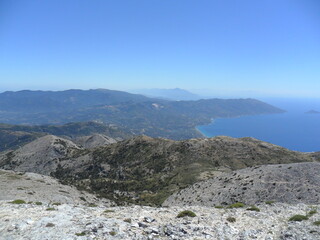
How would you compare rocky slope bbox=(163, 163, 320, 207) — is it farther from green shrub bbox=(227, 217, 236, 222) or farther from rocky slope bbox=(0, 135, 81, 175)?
rocky slope bbox=(0, 135, 81, 175)

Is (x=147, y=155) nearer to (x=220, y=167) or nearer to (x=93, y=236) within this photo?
(x=220, y=167)

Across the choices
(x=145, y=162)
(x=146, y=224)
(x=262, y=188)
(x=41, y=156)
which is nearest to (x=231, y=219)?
(x=146, y=224)

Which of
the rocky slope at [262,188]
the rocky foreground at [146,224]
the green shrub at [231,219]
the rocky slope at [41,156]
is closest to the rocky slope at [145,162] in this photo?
the rocky slope at [41,156]

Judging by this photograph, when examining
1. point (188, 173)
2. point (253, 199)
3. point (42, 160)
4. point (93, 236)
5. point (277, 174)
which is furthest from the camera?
point (42, 160)

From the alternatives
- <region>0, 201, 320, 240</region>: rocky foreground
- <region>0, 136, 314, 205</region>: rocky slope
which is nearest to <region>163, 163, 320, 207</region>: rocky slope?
<region>0, 201, 320, 240</region>: rocky foreground

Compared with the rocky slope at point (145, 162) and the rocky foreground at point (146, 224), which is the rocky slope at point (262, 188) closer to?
the rocky foreground at point (146, 224)

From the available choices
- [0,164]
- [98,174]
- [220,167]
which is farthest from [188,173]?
[0,164]
